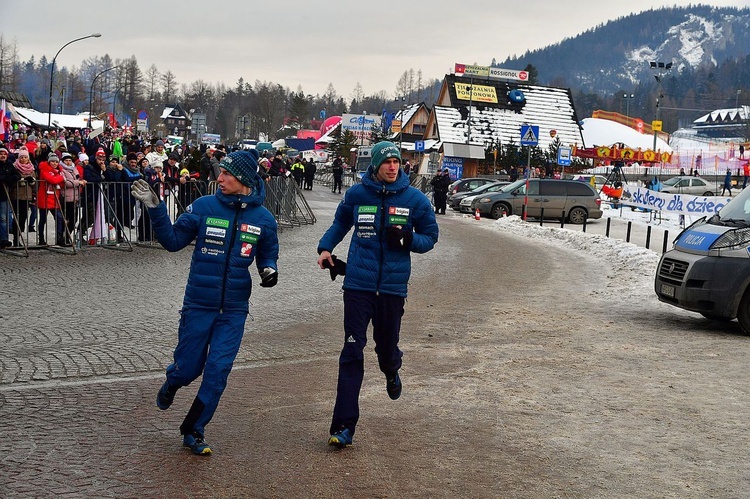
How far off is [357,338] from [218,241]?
42.9 inches

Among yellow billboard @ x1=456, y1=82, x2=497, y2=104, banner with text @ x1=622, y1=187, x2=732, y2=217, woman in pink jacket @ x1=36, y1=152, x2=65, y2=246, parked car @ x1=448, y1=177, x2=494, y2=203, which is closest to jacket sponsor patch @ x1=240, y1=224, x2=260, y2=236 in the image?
woman in pink jacket @ x1=36, y1=152, x2=65, y2=246

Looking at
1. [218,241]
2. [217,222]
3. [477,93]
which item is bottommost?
[218,241]

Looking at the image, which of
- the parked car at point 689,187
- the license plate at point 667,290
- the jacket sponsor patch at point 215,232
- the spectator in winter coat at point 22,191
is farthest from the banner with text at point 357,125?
the jacket sponsor patch at point 215,232

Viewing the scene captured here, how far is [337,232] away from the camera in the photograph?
6.71 m

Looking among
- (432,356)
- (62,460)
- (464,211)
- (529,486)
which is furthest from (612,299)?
(464,211)

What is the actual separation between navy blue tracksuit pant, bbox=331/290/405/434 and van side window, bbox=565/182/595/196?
28.2 m

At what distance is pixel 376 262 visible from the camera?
251 inches

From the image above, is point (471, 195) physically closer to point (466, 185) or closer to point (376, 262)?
point (466, 185)

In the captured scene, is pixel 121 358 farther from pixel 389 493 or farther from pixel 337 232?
pixel 389 493

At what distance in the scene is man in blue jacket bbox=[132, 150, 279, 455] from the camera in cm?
594

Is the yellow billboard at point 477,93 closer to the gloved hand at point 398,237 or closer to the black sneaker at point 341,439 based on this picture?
the gloved hand at point 398,237

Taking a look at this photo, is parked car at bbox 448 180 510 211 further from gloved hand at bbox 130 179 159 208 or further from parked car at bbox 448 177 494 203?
gloved hand at bbox 130 179 159 208

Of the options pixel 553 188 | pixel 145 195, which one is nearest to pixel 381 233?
pixel 145 195

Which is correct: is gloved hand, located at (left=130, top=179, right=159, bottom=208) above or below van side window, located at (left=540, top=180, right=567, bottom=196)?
above
